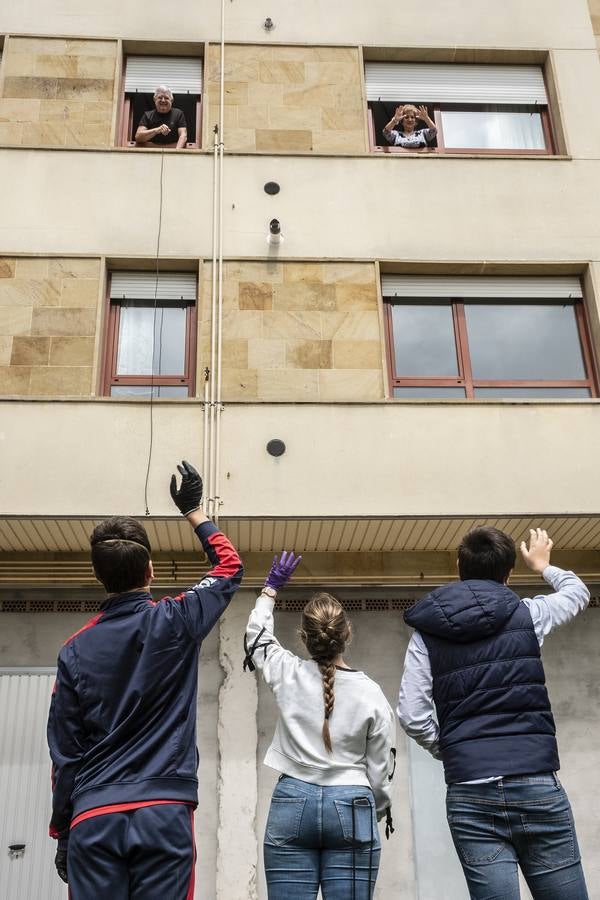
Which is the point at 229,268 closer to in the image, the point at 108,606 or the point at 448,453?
the point at 448,453

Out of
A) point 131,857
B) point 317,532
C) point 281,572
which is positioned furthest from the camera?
point 317,532

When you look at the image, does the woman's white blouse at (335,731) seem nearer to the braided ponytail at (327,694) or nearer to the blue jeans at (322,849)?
the braided ponytail at (327,694)

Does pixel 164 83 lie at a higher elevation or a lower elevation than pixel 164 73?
lower

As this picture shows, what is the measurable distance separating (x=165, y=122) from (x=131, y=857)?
9.43 m

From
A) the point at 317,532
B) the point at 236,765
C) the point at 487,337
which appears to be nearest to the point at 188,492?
the point at 317,532

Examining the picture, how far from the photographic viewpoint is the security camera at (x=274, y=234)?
935cm

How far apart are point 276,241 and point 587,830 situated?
694 cm

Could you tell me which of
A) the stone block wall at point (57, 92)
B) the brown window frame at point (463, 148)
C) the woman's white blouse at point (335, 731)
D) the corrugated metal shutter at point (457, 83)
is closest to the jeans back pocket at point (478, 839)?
the woman's white blouse at point (335, 731)

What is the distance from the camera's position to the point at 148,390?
9.11m

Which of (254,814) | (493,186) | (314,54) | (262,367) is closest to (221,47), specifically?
(314,54)

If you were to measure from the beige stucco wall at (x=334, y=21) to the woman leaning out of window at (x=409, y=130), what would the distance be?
996 millimetres

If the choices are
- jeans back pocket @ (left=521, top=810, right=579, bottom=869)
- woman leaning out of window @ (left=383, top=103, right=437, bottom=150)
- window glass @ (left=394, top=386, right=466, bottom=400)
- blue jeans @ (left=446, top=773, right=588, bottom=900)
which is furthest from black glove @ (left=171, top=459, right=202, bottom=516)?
woman leaning out of window @ (left=383, top=103, right=437, bottom=150)

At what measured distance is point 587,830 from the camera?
7953mm

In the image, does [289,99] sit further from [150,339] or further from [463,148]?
[150,339]
